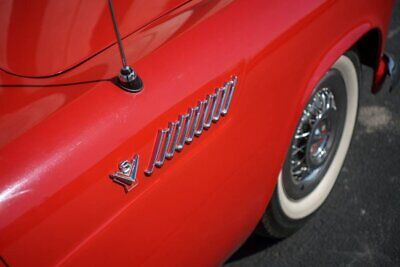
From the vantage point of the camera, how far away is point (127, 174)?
1.12 metres

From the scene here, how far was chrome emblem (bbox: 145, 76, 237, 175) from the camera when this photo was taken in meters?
1.19

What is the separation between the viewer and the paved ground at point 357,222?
221 cm

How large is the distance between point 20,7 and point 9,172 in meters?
0.73

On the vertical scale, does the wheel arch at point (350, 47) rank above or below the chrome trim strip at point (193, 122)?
below

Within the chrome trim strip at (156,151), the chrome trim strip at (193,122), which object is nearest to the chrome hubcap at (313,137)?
the chrome trim strip at (193,122)

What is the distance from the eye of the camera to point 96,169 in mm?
1075

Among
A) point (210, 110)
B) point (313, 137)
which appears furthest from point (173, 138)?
point (313, 137)

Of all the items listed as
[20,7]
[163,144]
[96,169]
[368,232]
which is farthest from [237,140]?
[368,232]

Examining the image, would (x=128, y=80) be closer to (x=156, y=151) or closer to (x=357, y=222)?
(x=156, y=151)

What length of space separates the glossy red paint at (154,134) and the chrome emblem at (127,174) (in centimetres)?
2

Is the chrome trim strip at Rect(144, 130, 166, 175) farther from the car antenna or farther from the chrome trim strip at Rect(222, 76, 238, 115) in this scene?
the chrome trim strip at Rect(222, 76, 238, 115)

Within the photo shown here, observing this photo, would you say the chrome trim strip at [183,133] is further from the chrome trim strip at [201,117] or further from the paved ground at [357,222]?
the paved ground at [357,222]

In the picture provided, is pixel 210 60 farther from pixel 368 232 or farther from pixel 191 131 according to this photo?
pixel 368 232

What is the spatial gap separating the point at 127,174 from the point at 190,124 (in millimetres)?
228
